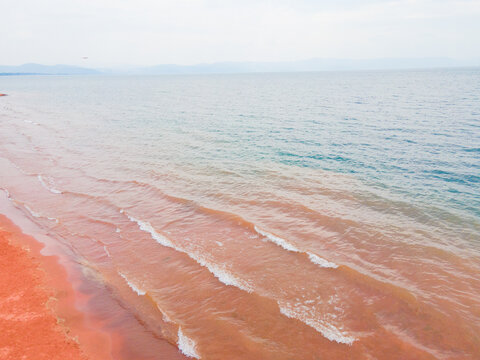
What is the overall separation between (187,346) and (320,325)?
3.49 metres

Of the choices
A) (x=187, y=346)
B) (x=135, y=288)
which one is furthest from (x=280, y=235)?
(x=187, y=346)

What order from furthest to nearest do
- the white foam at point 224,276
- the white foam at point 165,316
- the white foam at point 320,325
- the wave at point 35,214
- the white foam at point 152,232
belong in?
the wave at point 35,214
the white foam at point 152,232
the white foam at point 224,276
the white foam at point 165,316
the white foam at point 320,325

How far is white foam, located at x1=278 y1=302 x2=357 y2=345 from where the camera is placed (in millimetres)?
7574

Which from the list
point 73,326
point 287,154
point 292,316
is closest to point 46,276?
point 73,326

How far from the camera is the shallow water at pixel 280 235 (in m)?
7.92

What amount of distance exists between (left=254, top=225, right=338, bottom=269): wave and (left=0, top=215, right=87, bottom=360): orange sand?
24.1 ft

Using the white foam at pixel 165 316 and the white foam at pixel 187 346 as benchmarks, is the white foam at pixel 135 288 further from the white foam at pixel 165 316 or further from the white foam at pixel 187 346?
the white foam at pixel 187 346

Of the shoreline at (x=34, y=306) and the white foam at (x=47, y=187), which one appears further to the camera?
the white foam at (x=47, y=187)

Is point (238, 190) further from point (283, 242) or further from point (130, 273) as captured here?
point (130, 273)

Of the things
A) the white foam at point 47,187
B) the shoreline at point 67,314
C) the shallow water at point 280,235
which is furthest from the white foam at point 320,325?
the white foam at point 47,187

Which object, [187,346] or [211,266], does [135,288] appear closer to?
[211,266]

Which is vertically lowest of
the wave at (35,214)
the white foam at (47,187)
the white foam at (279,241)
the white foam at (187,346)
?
the white foam at (47,187)

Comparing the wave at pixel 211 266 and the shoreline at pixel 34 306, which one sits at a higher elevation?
the shoreline at pixel 34 306

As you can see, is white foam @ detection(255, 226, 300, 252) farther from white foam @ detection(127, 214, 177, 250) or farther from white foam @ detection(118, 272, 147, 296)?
white foam @ detection(118, 272, 147, 296)
